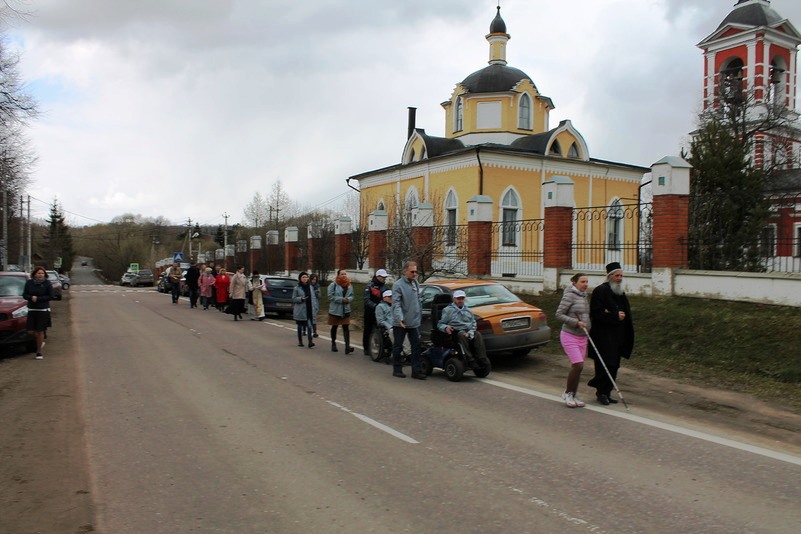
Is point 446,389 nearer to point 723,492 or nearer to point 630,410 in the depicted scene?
point 630,410

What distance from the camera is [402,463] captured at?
6.19m

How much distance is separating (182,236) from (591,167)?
3502 inches

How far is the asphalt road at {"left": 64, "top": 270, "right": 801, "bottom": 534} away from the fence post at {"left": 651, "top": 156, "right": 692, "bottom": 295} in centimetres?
590

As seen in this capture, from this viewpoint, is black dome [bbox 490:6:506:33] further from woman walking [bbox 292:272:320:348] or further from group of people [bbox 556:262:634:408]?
group of people [bbox 556:262:634:408]

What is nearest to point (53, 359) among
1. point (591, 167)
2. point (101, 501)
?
point (101, 501)

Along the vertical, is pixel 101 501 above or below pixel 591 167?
below

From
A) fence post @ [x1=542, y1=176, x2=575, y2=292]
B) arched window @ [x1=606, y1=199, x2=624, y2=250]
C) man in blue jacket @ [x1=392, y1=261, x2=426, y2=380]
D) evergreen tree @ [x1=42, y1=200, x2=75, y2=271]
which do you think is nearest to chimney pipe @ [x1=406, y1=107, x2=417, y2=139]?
arched window @ [x1=606, y1=199, x2=624, y2=250]

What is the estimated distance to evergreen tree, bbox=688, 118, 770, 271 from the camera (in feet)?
51.5

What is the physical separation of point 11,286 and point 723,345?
14519mm

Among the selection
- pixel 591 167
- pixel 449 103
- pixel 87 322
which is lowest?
pixel 87 322

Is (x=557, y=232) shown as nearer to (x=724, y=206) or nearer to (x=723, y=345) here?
(x=724, y=206)

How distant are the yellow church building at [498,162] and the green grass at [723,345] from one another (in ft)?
61.1

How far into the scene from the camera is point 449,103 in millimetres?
40094

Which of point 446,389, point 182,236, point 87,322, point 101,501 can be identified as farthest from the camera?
point 182,236
